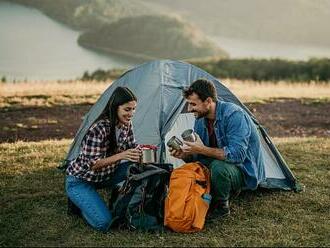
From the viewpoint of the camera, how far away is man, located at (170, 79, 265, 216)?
5.58 metres

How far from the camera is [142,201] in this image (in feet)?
17.7

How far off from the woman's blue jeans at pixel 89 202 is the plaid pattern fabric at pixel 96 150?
0.09 meters

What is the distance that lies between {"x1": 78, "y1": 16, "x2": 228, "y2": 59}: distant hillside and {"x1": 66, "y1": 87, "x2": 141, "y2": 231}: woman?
68.4 metres

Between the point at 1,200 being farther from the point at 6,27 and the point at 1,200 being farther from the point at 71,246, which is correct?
the point at 6,27

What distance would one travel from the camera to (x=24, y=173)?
7719 mm

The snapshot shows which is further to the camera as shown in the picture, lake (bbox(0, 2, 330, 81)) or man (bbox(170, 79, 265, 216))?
lake (bbox(0, 2, 330, 81))

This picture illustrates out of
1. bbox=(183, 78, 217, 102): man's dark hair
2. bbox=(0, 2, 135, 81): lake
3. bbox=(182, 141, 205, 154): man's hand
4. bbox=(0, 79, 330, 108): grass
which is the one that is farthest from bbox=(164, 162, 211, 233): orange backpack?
bbox=(0, 2, 135, 81): lake

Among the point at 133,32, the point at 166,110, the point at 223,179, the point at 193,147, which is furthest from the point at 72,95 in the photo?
the point at 133,32

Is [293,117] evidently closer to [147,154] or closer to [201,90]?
[201,90]

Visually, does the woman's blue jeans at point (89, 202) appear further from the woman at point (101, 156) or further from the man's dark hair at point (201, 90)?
the man's dark hair at point (201, 90)

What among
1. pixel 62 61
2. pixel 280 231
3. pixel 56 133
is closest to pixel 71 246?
pixel 280 231

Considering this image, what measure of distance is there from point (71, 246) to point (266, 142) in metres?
3.34

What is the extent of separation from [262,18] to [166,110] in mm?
82539

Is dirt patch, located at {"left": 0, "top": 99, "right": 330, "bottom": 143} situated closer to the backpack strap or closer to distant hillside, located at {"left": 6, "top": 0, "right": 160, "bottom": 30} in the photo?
the backpack strap
